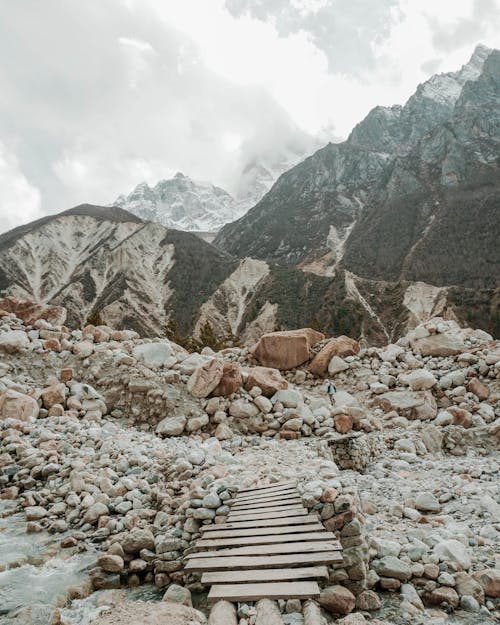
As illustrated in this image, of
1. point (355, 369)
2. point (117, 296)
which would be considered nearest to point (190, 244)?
point (117, 296)

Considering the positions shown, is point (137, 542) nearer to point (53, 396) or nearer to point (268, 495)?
point (268, 495)

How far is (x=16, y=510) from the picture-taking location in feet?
20.4

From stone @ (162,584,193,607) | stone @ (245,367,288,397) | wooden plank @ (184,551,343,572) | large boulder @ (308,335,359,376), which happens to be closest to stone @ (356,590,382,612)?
wooden plank @ (184,551,343,572)

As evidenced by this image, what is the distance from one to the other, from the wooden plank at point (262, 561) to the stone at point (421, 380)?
A: 10.5 m

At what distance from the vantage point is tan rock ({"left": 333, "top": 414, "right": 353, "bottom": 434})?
1103 cm

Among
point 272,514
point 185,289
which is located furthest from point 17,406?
point 185,289

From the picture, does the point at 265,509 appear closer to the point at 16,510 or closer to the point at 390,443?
the point at 16,510

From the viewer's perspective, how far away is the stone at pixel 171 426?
10.4 metres

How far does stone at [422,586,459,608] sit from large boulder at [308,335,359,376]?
38.8 feet

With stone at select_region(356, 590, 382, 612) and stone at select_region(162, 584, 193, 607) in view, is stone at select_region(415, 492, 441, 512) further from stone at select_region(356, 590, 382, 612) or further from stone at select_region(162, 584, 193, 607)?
stone at select_region(162, 584, 193, 607)

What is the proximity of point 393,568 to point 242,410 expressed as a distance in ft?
24.4

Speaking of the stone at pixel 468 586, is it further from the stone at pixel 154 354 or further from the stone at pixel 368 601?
the stone at pixel 154 354

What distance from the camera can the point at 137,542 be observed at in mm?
4797

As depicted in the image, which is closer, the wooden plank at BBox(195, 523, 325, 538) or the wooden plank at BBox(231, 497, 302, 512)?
the wooden plank at BBox(195, 523, 325, 538)
